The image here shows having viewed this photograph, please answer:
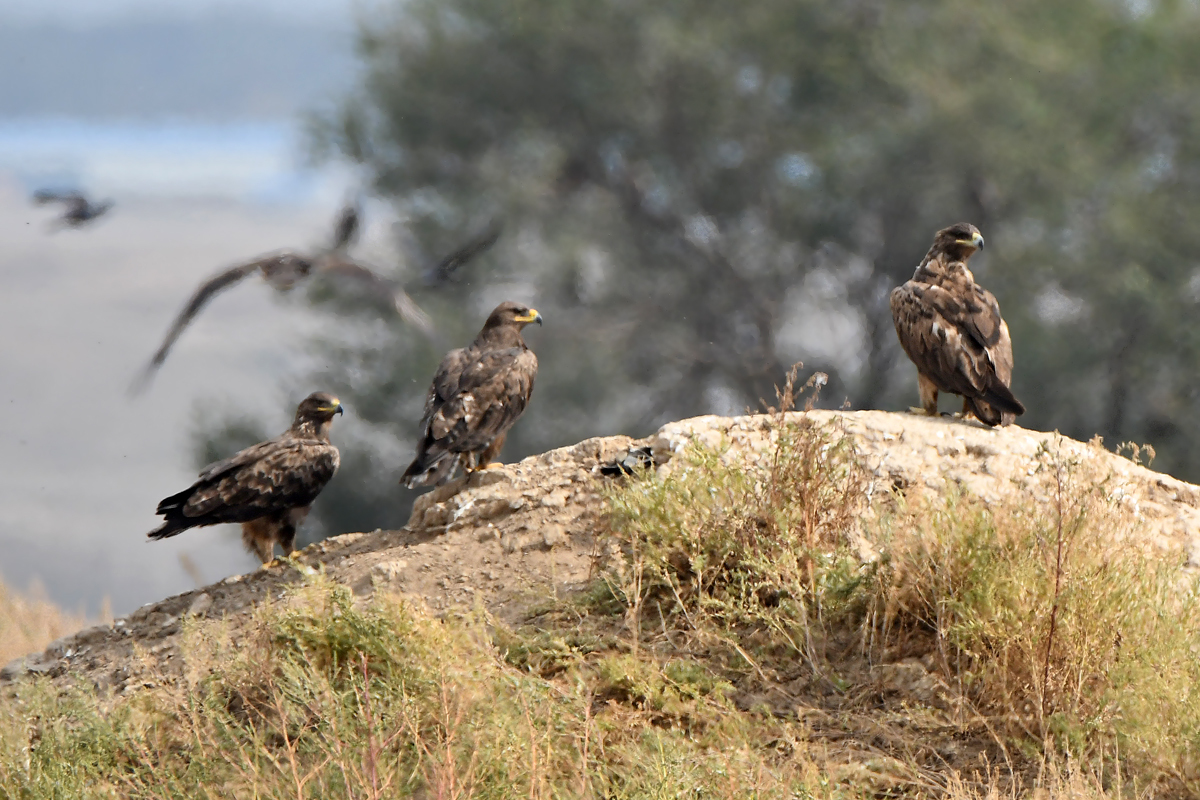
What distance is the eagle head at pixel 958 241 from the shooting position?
9703mm

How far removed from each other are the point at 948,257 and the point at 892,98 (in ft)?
32.5

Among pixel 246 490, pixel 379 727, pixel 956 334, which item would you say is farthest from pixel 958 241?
pixel 379 727

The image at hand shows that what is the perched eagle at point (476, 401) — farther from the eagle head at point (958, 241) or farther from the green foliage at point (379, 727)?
the eagle head at point (958, 241)

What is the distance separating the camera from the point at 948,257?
32.3 ft

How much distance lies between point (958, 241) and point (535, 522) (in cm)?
393

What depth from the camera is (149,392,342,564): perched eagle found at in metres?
9.33

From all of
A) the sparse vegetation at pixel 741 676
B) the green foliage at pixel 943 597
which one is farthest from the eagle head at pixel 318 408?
the green foliage at pixel 943 597

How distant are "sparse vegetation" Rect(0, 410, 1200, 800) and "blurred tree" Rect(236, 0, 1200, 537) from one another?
10.3 metres

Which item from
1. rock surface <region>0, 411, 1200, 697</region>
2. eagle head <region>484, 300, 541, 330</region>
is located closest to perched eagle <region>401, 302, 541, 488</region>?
eagle head <region>484, 300, 541, 330</region>

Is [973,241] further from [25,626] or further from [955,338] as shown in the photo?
[25,626]

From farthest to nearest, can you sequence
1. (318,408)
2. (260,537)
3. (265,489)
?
(318,408)
(260,537)
(265,489)

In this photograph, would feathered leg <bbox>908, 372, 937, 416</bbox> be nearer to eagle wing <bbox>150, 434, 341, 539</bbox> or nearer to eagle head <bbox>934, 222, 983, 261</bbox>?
eagle head <bbox>934, 222, 983, 261</bbox>

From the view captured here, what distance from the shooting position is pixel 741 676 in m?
6.64

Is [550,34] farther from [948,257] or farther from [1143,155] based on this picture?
[948,257]
